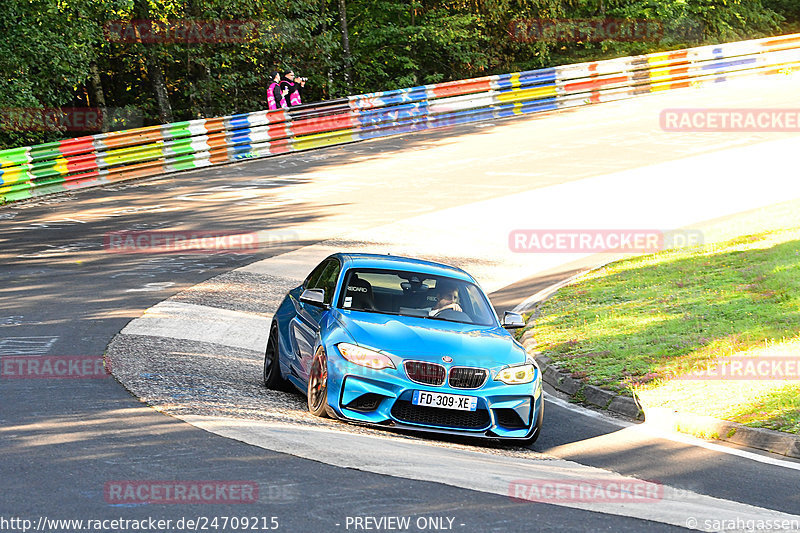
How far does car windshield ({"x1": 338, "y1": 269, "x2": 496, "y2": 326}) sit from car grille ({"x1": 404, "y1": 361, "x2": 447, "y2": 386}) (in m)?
1.25

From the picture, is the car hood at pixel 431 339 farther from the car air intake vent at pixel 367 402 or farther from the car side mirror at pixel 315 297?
the car air intake vent at pixel 367 402

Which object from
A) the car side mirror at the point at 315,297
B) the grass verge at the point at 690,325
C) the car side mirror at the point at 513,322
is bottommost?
the grass verge at the point at 690,325

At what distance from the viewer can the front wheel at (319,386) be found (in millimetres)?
8789

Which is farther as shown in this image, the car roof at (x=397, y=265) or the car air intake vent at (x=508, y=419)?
the car roof at (x=397, y=265)

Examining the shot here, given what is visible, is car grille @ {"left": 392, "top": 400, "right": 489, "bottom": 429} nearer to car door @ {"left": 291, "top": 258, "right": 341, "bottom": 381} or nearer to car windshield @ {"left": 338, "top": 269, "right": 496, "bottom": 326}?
car door @ {"left": 291, "top": 258, "right": 341, "bottom": 381}

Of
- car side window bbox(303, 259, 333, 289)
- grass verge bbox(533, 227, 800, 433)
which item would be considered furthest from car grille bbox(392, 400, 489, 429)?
car side window bbox(303, 259, 333, 289)

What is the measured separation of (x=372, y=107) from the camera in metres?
32.7

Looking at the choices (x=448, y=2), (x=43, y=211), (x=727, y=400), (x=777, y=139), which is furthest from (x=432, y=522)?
(x=448, y=2)

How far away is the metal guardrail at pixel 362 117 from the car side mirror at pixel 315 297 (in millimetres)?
16823

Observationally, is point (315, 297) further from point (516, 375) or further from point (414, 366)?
point (516, 375)

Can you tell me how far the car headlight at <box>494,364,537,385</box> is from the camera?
28.6ft

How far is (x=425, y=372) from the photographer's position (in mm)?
8539

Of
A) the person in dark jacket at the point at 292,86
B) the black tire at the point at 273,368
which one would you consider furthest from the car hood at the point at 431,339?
the person in dark jacket at the point at 292,86

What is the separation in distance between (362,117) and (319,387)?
24270mm
